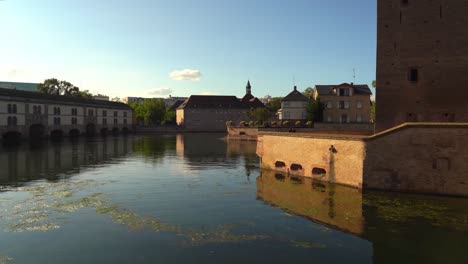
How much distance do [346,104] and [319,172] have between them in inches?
1847

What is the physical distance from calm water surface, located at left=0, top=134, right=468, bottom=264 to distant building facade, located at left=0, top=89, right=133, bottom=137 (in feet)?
147

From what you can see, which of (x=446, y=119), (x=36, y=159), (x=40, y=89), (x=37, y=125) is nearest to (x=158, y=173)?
(x=36, y=159)

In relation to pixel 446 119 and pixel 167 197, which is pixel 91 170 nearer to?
pixel 167 197

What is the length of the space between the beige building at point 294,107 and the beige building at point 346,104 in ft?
27.5

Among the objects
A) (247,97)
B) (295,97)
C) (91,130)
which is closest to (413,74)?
(295,97)

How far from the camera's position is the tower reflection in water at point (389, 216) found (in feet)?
42.6

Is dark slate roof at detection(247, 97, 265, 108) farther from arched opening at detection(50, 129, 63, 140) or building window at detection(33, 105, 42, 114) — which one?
building window at detection(33, 105, 42, 114)

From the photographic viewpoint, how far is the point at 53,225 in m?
15.4

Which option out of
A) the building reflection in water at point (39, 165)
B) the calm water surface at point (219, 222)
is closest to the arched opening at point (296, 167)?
the calm water surface at point (219, 222)

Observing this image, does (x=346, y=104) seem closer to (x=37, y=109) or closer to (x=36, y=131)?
(x=37, y=109)

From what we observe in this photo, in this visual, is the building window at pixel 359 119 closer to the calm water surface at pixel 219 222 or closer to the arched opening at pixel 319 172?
the calm water surface at pixel 219 222

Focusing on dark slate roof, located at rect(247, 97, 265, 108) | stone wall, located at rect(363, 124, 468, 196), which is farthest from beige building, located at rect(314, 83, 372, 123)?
dark slate roof, located at rect(247, 97, 265, 108)

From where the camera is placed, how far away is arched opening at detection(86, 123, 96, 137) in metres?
88.9

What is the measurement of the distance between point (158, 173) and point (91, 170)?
702 cm
